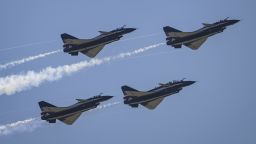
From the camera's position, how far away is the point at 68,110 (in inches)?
6344

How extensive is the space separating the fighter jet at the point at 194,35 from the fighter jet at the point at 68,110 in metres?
16.3

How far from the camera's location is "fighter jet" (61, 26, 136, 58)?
540 ft

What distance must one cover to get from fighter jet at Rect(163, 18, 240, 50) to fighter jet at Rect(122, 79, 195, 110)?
23.8ft

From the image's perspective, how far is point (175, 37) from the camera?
166 meters

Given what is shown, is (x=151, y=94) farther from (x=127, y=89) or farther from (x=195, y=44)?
(x=195, y=44)

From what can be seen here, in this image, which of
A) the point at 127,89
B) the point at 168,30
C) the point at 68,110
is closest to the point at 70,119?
the point at 68,110

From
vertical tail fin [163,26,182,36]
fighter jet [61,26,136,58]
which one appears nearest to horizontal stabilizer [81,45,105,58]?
fighter jet [61,26,136,58]

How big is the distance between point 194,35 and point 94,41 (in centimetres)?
1828

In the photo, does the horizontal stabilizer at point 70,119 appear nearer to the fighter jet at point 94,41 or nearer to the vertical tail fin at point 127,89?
the vertical tail fin at point 127,89

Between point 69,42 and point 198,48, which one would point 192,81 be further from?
point 69,42

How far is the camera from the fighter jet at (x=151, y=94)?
534ft

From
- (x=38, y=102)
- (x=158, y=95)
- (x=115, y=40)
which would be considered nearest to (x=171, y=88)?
(x=158, y=95)

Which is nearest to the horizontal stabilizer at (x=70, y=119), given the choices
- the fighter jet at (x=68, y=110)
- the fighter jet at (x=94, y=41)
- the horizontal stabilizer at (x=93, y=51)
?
the fighter jet at (x=68, y=110)

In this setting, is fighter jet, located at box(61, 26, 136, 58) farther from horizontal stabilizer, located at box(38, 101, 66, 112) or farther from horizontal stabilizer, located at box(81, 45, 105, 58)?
horizontal stabilizer, located at box(38, 101, 66, 112)
